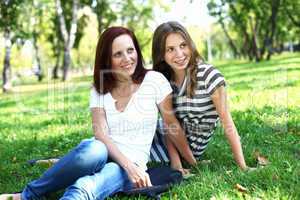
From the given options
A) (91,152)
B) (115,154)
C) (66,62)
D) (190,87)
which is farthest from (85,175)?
(66,62)

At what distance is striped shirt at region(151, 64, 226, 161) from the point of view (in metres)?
4.14

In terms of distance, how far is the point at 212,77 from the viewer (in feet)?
13.5

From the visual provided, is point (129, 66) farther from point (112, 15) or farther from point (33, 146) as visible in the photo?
point (112, 15)

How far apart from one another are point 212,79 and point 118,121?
0.89 metres

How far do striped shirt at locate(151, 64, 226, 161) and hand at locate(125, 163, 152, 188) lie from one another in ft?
3.05

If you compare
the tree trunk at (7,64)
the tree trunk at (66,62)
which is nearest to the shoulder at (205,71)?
Answer: the tree trunk at (7,64)

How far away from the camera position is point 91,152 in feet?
11.5

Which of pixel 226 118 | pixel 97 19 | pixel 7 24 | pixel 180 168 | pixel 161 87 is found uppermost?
→ pixel 97 19

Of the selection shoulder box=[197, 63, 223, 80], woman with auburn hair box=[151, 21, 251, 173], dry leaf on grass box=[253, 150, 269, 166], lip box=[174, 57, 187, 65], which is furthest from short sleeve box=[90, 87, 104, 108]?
dry leaf on grass box=[253, 150, 269, 166]

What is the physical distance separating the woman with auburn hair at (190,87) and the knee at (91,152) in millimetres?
962

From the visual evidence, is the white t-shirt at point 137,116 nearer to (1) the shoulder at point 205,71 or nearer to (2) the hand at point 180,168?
(1) the shoulder at point 205,71

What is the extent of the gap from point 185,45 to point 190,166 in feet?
3.82

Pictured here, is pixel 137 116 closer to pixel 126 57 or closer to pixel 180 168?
pixel 126 57

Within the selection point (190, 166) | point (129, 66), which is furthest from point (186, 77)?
point (190, 166)
